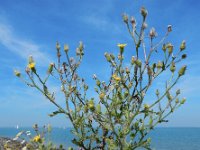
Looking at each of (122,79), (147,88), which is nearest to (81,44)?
(122,79)

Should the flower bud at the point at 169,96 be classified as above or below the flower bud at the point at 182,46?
below

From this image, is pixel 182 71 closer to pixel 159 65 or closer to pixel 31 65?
pixel 159 65

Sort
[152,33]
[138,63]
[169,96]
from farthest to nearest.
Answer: [169,96], [152,33], [138,63]

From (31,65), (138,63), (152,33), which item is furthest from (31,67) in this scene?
(152,33)

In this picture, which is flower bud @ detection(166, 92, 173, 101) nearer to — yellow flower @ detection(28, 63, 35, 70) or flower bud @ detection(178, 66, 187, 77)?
flower bud @ detection(178, 66, 187, 77)

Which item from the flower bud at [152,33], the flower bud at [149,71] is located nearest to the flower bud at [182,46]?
the flower bud at [152,33]

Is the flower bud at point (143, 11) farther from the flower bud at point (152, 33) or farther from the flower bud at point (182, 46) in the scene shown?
the flower bud at point (182, 46)

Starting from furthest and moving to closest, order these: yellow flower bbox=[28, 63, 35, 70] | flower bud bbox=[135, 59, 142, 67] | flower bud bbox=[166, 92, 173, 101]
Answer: flower bud bbox=[166, 92, 173, 101] < yellow flower bbox=[28, 63, 35, 70] < flower bud bbox=[135, 59, 142, 67]

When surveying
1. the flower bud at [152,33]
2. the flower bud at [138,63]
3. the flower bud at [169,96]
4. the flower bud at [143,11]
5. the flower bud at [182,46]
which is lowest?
the flower bud at [169,96]

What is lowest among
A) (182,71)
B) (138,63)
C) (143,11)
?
(182,71)

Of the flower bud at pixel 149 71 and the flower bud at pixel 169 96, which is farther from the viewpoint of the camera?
the flower bud at pixel 169 96

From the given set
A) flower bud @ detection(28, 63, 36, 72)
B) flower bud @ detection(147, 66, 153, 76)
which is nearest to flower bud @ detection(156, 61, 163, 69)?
flower bud @ detection(147, 66, 153, 76)

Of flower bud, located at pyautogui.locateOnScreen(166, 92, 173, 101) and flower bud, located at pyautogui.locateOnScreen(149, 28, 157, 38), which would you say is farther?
flower bud, located at pyautogui.locateOnScreen(166, 92, 173, 101)

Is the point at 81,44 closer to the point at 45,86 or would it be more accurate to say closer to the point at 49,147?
the point at 45,86
